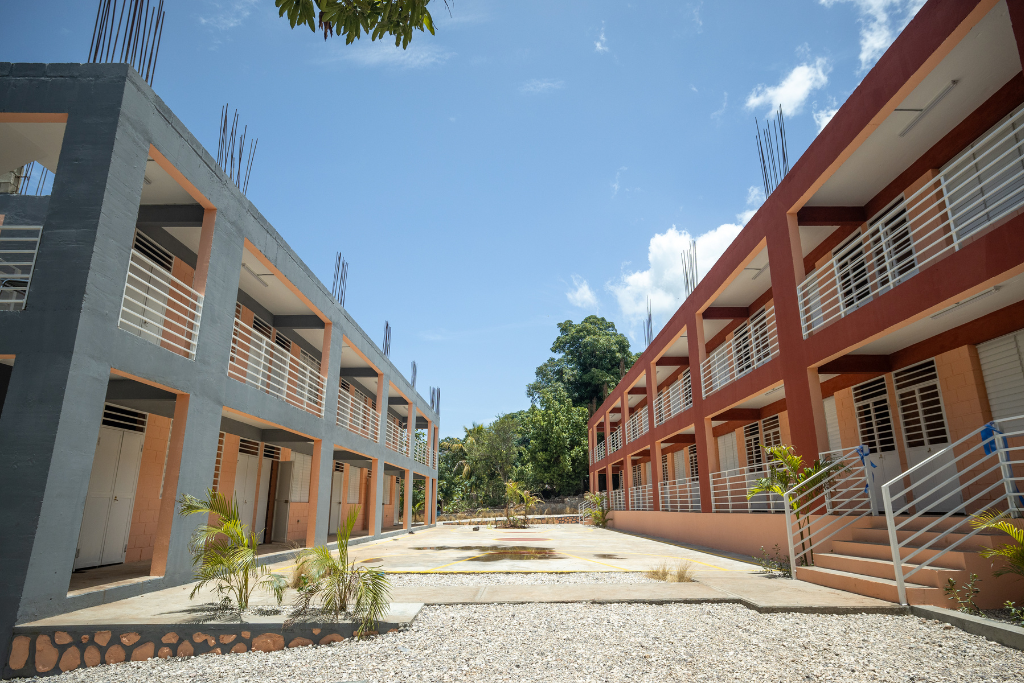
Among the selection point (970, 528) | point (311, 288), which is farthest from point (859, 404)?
point (311, 288)

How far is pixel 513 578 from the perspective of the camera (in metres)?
8.83

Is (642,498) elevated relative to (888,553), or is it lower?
elevated

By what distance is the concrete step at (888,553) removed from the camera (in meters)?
6.03

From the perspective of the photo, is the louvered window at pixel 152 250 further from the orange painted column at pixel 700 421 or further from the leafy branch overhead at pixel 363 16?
the orange painted column at pixel 700 421

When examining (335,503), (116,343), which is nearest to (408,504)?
(335,503)

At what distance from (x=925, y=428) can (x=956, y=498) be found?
1.23 meters

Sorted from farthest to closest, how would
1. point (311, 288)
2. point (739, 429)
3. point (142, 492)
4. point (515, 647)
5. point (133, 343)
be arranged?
point (739, 429) → point (311, 288) → point (142, 492) → point (133, 343) → point (515, 647)

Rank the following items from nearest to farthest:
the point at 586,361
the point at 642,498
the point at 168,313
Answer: the point at 168,313
the point at 642,498
the point at 586,361

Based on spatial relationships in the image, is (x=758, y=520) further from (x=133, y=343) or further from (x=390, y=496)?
(x=390, y=496)

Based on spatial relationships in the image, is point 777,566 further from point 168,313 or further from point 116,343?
point 168,313

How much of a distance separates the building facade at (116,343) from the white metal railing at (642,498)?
1371 cm

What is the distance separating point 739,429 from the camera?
18.0 m

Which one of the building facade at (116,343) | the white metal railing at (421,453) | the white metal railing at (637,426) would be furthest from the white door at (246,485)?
the white metal railing at (637,426)

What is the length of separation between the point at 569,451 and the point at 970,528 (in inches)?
1406
